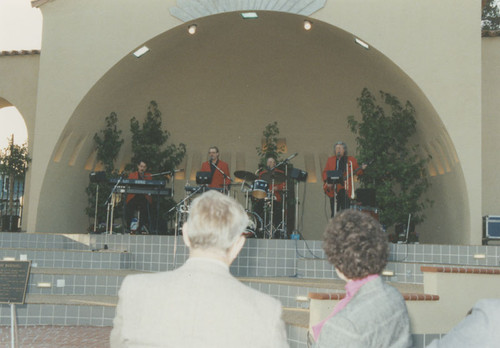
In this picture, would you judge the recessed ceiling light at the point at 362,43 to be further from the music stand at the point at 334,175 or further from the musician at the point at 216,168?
the musician at the point at 216,168

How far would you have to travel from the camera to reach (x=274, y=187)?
9.41 meters

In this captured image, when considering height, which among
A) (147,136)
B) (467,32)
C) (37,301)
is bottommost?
(37,301)

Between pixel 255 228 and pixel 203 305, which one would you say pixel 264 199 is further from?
pixel 203 305

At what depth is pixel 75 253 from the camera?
302 inches

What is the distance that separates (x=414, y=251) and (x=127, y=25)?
5345 mm

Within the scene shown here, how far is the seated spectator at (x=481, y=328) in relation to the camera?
1.26 metres

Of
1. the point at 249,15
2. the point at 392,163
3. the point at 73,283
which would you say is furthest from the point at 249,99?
the point at 73,283

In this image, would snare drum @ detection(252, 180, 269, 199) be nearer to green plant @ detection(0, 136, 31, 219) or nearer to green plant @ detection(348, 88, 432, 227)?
green plant @ detection(348, 88, 432, 227)

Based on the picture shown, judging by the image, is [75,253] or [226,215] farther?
[75,253]

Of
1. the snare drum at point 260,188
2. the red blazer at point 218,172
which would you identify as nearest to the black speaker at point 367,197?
the snare drum at point 260,188

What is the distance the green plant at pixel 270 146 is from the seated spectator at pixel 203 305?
29.0 feet

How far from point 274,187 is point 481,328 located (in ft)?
26.7

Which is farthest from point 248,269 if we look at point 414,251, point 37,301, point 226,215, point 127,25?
point 226,215

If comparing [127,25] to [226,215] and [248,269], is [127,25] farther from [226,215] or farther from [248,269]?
[226,215]
